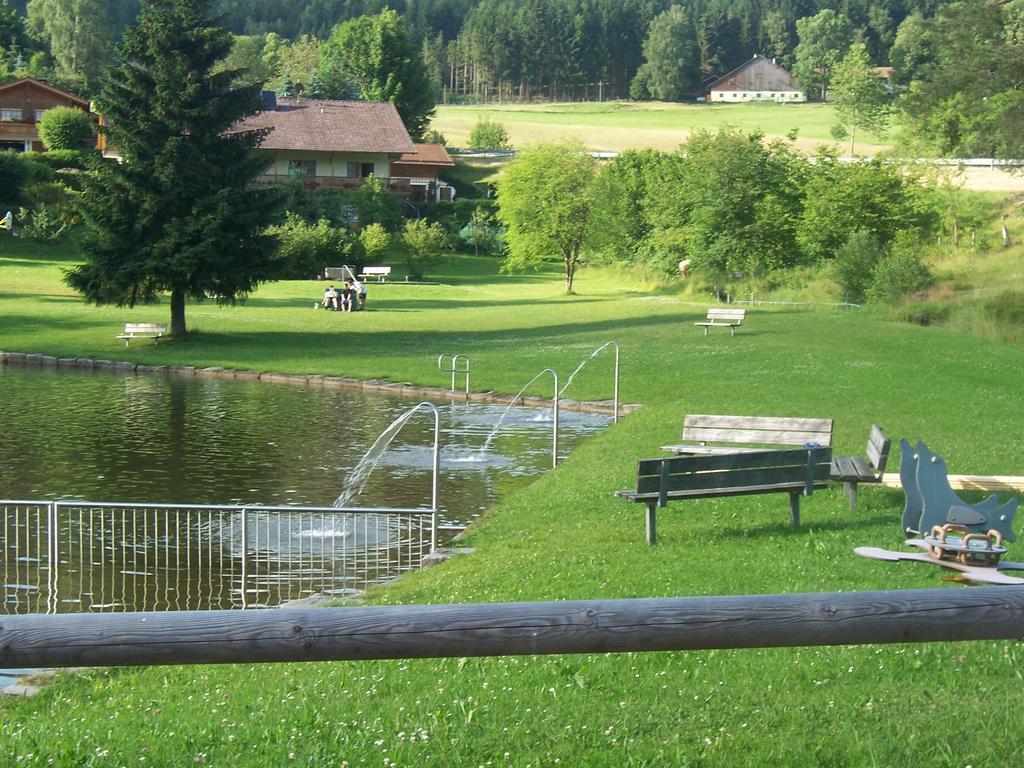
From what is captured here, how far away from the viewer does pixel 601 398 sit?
87.0 feet

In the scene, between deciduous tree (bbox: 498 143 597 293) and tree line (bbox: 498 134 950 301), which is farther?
deciduous tree (bbox: 498 143 597 293)

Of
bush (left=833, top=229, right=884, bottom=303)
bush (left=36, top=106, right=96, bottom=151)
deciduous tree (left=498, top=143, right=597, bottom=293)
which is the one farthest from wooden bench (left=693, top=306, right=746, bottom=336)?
bush (left=36, top=106, right=96, bottom=151)

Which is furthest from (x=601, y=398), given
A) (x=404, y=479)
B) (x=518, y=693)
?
(x=518, y=693)

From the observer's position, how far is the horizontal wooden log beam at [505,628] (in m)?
4.33

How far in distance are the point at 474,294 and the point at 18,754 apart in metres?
52.1

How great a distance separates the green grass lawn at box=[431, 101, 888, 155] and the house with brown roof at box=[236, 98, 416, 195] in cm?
2663

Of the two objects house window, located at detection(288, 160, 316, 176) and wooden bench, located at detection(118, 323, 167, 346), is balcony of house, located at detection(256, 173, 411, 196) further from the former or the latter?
wooden bench, located at detection(118, 323, 167, 346)

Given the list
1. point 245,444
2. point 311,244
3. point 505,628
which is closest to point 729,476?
point 505,628

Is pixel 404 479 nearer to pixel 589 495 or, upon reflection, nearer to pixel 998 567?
pixel 589 495

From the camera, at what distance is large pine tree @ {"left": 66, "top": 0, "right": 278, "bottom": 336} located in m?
36.2

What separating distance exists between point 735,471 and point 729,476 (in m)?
0.08

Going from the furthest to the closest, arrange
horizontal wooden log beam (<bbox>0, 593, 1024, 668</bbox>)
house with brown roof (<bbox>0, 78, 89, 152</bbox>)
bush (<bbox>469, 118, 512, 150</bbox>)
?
1. bush (<bbox>469, 118, 512, 150</bbox>)
2. house with brown roof (<bbox>0, 78, 89, 152</bbox>)
3. horizontal wooden log beam (<bbox>0, 593, 1024, 668</bbox>)

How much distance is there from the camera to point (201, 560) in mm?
13656

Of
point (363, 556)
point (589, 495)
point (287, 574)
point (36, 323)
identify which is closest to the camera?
point (287, 574)
